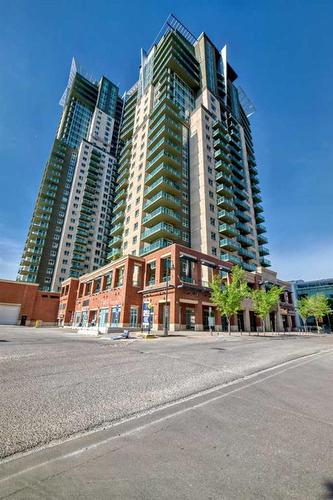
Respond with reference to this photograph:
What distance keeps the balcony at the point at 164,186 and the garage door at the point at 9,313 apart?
38.7 metres

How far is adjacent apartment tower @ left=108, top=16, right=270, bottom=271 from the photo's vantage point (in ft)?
145

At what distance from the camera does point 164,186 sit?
143 ft

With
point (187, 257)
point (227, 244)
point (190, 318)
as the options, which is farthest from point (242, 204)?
point (190, 318)

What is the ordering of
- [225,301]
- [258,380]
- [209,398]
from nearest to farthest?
1. [209,398]
2. [258,380]
3. [225,301]

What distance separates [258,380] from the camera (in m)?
7.09

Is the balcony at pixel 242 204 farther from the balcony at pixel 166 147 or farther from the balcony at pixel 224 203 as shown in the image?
the balcony at pixel 166 147

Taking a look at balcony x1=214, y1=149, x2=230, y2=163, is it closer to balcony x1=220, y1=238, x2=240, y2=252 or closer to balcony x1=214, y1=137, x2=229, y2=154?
balcony x1=214, y1=137, x2=229, y2=154

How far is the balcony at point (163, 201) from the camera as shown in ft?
137

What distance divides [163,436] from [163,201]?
1584 inches

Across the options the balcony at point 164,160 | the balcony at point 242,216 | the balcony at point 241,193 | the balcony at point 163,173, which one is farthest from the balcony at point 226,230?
the balcony at point 164,160

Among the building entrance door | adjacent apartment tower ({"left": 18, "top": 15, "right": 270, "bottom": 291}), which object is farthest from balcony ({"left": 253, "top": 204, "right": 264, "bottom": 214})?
the building entrance door

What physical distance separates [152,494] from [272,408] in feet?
11.7

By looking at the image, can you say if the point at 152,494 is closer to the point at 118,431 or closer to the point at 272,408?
the point at 118,431

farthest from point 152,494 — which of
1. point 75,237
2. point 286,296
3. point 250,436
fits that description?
point 75,237
